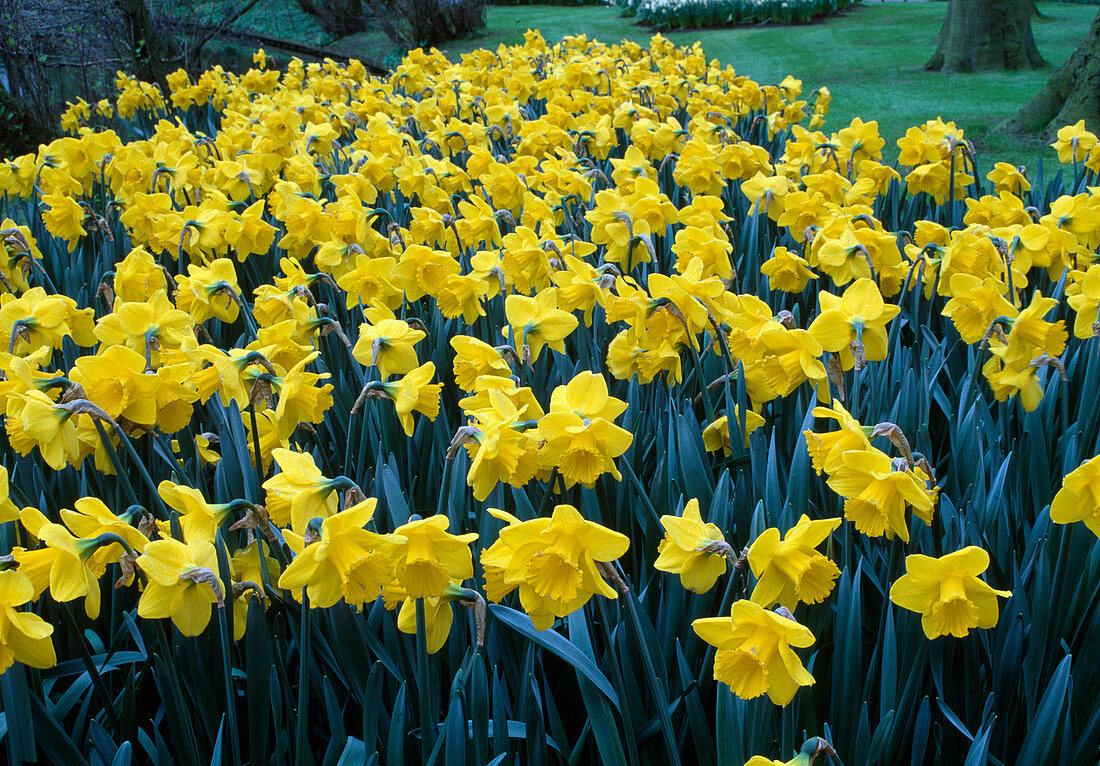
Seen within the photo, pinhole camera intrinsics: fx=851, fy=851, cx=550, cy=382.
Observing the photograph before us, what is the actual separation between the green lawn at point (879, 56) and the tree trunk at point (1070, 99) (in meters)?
0.16

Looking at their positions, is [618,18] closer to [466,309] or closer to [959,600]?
[466,309]

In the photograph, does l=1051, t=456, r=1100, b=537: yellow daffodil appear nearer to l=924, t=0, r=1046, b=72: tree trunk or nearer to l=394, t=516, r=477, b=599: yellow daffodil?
l=394, t=516, r=477, b=599: yellow daffodil

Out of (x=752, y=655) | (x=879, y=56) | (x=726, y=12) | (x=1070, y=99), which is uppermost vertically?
(x=726, y=12)

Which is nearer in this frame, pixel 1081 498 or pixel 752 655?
pixel 752 655

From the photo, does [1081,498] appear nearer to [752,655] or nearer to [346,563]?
[752,655]

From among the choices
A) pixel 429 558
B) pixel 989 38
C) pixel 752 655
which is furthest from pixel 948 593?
pixel 989 38

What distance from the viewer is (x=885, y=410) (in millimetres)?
1998

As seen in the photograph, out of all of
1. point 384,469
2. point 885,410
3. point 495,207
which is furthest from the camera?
point 495,207

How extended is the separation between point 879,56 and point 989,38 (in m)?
2.08

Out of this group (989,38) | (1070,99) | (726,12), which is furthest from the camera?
(726,12)

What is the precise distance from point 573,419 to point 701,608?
0.43 meters

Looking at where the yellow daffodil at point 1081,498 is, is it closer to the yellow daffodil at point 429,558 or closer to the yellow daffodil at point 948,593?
the yellow daffodil at point 948,593

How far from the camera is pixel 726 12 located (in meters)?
15.6

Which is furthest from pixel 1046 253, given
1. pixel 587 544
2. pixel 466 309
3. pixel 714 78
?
pixel 714 78
